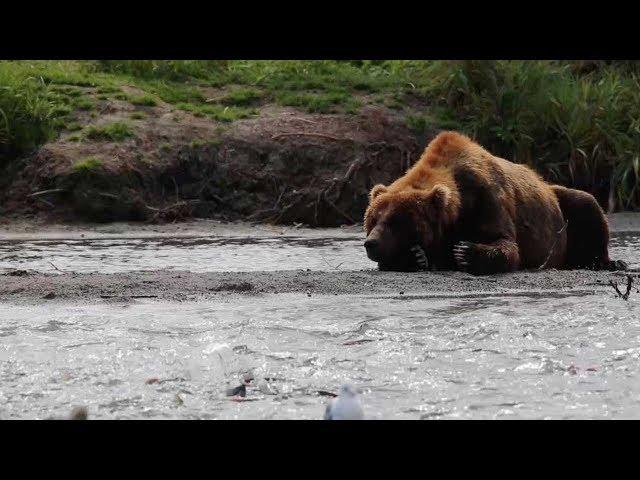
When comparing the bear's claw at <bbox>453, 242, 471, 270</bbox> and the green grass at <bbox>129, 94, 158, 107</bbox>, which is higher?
the green grass at <bbox>129, 94, 158, 107</bbox>

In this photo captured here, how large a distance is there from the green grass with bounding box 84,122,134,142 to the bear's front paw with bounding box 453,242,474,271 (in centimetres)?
499

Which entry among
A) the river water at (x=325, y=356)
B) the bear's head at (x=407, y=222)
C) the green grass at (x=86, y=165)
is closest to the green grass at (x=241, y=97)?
the green grass at (x=86, y=165)

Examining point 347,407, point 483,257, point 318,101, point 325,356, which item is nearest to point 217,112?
point 318,101

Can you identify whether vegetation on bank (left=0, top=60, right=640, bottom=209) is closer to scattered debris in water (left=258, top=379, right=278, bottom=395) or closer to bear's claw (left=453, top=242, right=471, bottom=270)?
bear's claw (left=453, top=242, right=471, bottom=270)

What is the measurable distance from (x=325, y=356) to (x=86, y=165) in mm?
6598

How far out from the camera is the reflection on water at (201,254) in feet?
29.8

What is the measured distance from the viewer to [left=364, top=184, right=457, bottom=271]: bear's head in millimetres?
8453

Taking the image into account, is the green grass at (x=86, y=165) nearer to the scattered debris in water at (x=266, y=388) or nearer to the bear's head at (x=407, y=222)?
the bear's head at (x=407, y=222)

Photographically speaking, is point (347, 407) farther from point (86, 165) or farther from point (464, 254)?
point (86, 165)

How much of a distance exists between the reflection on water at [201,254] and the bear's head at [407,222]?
0.70 m

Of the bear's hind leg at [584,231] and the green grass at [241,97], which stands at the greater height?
the green grass at [241,97]

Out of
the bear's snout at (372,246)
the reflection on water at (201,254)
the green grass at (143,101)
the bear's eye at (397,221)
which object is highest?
the green grass at (143,101)

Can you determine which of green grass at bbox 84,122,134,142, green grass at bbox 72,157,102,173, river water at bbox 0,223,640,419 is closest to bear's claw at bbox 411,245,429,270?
river water at bbox 0,223,640,419
